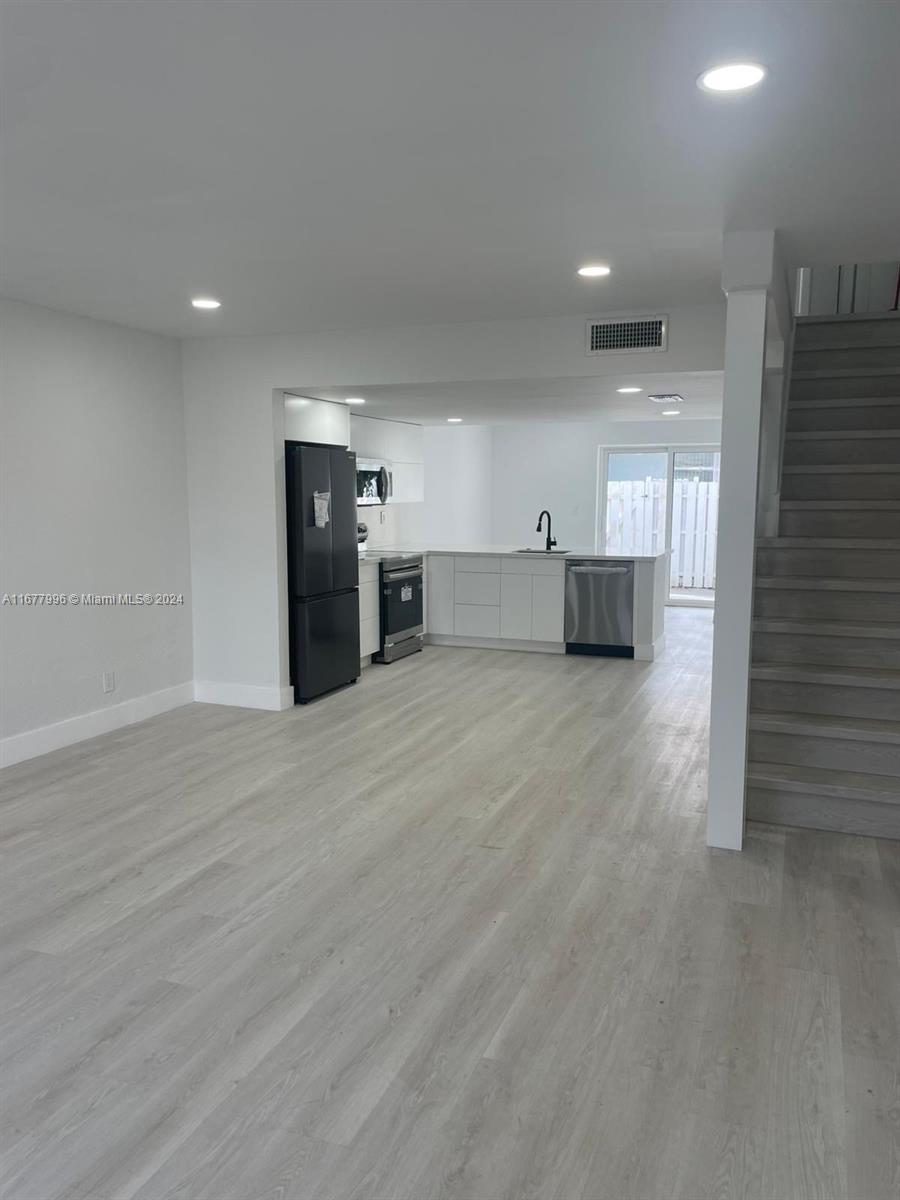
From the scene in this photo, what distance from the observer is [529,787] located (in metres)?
4.21

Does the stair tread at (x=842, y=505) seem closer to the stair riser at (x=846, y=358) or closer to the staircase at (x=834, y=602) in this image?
the staircase at (x=834, y=602)

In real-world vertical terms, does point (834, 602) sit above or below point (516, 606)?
above

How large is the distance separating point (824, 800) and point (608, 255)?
99.4 inches

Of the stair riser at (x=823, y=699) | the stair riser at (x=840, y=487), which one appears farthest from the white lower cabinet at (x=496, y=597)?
the stair riser at (x=823, y=699)

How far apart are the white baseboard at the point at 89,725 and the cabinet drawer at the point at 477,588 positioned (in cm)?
281

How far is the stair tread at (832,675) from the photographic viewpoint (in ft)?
12.7

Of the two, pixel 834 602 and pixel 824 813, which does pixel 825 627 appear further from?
pixel 824 813

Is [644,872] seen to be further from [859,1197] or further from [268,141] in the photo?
[268,141]

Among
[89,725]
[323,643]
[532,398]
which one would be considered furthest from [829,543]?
[89,725]

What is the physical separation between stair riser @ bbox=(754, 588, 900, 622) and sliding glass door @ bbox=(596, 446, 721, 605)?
575 cm

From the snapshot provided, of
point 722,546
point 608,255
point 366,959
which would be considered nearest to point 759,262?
point 608,255

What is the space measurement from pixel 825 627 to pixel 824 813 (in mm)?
949

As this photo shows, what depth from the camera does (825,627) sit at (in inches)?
163

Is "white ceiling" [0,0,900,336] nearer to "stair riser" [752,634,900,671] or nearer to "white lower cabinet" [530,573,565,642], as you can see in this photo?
"stair riser" [752,634,900,671]
